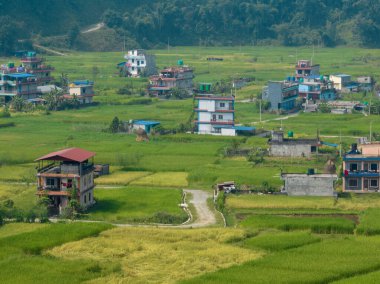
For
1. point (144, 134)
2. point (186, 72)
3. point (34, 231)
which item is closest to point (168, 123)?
point (144, 134)

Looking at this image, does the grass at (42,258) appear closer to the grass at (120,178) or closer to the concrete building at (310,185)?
the grass at (120,178)

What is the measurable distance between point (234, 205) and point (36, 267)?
10945 mm

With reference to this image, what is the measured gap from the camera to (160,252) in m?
29.5

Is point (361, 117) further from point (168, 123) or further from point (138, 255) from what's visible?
point (138, 255)

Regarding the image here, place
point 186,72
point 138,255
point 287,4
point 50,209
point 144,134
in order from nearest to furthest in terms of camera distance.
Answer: point 138,255 < point 50,209 < point 144,134 < point 186,72 < point 287,4

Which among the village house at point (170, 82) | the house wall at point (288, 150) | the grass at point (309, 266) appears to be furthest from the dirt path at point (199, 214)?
the village house at point (170, 82)

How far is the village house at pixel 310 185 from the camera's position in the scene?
38281 millimetres

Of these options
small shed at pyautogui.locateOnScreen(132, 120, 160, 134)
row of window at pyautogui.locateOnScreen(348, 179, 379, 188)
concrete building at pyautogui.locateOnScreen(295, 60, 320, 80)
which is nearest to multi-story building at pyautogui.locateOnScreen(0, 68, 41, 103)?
small shed at pyautogui.locateOnScreen(132, 120, 160, 134)

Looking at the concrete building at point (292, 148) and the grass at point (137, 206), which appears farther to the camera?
the concrete building at point (292, 148)

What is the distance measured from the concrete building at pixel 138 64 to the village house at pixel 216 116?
99.6ft

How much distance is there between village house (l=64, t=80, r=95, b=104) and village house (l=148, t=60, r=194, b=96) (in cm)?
645

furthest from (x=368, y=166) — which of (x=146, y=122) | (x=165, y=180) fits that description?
(x=146, y=122)

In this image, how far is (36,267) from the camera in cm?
2745

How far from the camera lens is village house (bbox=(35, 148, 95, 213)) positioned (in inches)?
1416
